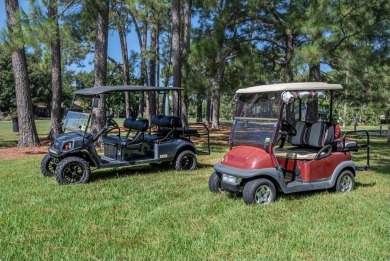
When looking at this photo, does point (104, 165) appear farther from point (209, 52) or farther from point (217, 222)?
point (209, 52)

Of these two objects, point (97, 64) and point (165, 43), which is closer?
point (97, 64)

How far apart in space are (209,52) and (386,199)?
6.85 meters

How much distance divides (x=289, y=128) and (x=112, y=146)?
3153 mm

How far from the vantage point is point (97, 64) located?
10.8 metres

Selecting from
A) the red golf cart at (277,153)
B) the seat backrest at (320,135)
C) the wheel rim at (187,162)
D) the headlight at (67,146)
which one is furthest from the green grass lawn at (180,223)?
the wheel rim at (187,162)

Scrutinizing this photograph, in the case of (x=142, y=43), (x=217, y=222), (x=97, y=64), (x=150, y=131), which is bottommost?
(x=217, y=222)

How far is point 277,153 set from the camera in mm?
5852

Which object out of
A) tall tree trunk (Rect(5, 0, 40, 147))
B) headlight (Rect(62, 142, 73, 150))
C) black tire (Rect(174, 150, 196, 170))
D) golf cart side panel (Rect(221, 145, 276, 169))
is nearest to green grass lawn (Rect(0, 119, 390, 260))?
golf cart side panel (Rect(221, 145, 276, 169))

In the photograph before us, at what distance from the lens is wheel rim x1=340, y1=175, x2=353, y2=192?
5774 mm

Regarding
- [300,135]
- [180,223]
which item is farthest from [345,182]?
[180,223]

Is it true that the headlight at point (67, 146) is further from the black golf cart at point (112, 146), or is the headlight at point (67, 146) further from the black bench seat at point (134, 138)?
the black bench seat at point (134, 138)

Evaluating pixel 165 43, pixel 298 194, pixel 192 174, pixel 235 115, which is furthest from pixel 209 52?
pixel 165 43

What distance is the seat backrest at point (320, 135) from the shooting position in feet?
19.2

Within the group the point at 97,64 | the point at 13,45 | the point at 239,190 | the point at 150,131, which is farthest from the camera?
the point at 97,64
